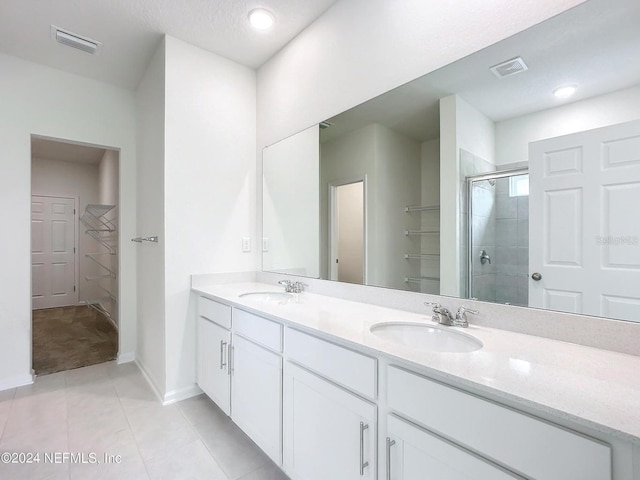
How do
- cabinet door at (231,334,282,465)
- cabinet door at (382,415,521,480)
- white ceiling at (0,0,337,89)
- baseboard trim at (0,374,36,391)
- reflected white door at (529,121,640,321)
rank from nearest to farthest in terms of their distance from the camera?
cabinet door at (382,415,521,480), reflected white door at (529,121,640,321), cabinet door at (231,334,282,465), white ceiling at (0,0,337,89), baseboard trim at (0,374,36,391)

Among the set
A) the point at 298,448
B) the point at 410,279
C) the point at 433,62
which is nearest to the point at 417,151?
the point at 433,62

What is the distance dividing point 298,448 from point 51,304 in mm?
6034

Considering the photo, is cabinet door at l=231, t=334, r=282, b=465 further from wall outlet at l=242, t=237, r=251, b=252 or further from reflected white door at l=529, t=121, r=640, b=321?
reflected white door at l=529, t=121, r=640, b=321

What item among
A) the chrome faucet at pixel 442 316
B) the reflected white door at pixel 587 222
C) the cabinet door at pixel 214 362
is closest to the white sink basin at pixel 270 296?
the cabinet door at pixel 214 362

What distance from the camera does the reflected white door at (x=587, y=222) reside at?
970mm

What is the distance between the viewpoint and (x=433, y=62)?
1418 mm

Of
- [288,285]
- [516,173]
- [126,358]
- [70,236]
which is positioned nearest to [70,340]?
[126,358]

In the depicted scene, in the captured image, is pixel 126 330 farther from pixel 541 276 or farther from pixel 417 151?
pixel 541 276

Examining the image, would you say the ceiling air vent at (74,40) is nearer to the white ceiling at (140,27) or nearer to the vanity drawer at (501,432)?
the white ceiling at (140,27)

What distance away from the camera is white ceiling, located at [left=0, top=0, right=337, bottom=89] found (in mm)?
1920

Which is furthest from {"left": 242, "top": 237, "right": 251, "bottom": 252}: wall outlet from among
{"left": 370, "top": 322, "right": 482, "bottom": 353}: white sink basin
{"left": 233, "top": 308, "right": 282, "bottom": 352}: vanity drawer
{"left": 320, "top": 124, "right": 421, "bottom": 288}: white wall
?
{"left": 370, "top": 322, "right": 482, "bottom": 353}: white sink basin

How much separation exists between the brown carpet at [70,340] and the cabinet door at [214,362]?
1496 millimetres

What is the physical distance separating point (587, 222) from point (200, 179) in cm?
227

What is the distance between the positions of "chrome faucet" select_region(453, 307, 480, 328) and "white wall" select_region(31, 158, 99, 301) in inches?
Answer: 250
